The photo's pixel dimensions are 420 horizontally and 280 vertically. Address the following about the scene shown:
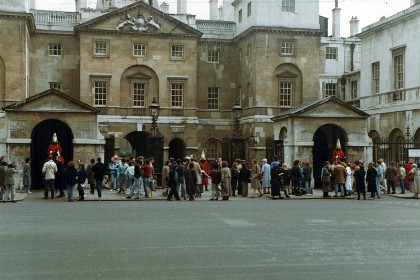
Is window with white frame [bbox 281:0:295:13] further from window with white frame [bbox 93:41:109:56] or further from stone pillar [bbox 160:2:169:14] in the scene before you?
stone pillar [bbox 160:2:169:14]

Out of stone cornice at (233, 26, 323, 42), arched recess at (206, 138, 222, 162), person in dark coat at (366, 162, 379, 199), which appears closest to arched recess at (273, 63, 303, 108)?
stone cornice at (233, 26, 323, 42)

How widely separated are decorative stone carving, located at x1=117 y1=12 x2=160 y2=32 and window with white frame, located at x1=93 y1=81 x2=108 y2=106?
4.23 m

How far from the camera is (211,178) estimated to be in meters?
26.3

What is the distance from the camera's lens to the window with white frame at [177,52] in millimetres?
48688

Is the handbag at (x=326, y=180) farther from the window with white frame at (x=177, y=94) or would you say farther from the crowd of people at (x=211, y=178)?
the window with white frame at (x=177, y=94)

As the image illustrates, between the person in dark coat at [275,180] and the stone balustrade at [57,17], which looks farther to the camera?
the stone balustrade at [57,17]

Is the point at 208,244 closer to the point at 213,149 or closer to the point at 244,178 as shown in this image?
the point at 244,178

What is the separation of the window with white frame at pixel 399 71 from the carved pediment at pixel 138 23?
15.4 meters

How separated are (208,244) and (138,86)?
3652 cm

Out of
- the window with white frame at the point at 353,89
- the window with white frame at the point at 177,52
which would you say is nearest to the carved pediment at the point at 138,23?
the window with white frame at the point at 177,52

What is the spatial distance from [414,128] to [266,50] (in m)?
14.7

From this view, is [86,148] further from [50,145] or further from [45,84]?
[45,84]

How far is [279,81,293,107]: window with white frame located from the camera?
48438 mm

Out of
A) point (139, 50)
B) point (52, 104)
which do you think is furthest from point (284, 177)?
point (139, 50)
